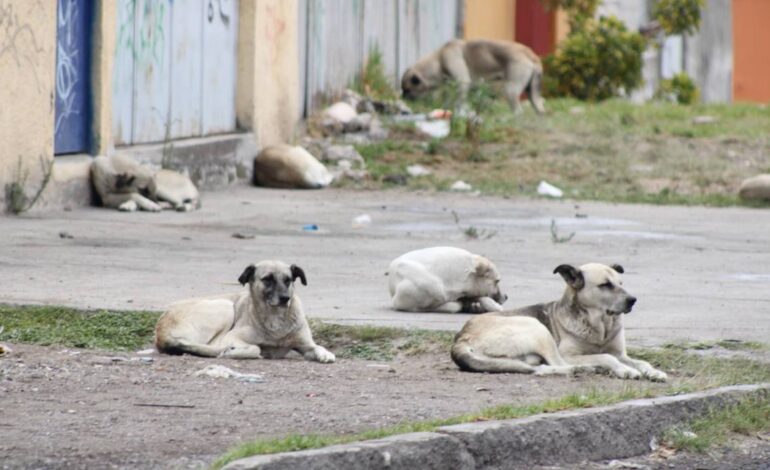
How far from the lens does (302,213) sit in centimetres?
1407

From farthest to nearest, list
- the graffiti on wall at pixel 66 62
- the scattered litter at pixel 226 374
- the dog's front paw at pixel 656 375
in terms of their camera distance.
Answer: the graffiti on wall at pixel 66 62, the dog's front paw at pixel 656 375, the scattered litter at pixel 226 374

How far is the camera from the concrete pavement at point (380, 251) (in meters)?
8.40

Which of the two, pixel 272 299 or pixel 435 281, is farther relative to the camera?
pixel 435 281

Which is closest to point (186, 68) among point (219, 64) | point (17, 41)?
point (219, 64)

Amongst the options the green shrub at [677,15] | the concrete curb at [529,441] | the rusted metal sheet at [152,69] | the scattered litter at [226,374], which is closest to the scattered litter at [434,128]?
the rusted metal sheet at [152,69]

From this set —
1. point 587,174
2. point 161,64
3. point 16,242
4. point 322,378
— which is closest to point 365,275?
point 16,242

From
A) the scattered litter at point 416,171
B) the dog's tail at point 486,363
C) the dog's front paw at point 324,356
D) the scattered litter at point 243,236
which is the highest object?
the scattered litter at point 416,171

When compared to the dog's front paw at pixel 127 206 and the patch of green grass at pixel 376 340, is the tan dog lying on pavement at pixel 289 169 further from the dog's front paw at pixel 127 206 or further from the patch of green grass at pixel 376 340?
the patch of green grass at pixel 376 340

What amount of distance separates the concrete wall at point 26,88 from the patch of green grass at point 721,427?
7366 millimetres

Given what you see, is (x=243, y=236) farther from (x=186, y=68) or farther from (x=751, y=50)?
(x=751, y=50)

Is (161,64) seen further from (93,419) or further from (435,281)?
(93,419)

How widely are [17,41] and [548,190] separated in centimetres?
623

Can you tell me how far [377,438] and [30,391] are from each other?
162cm

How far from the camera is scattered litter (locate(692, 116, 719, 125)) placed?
72.0 feet
